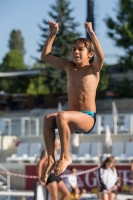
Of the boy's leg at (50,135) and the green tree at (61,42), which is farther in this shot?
the green tree at (61,42)

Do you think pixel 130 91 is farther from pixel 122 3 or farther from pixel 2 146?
pixel 2 146

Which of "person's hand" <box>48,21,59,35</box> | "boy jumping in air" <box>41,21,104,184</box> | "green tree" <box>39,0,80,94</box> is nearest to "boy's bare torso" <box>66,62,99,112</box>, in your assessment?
"boy jumping in air" <box>41,21,104,184</box>

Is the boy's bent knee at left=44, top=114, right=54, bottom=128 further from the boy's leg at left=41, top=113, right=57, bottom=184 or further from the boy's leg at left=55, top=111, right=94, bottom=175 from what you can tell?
the boy's leg at left=55, top=111, right=94, bottom=175

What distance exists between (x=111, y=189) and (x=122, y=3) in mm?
21242

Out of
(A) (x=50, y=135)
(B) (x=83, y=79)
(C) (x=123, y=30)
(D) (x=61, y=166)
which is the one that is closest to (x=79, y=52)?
(B) (x=83, y=79)

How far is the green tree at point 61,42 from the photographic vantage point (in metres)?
44.9

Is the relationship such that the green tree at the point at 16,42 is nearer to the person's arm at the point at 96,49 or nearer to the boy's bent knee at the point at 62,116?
the person's arm at the point at 96,49

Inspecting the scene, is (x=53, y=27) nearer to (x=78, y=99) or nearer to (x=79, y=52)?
(x=79, y=52)

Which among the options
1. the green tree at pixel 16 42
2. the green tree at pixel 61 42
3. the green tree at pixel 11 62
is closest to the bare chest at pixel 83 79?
→ the green tree at pixel 61 42

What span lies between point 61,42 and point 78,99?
3944 centimetres

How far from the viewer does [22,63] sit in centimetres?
7188

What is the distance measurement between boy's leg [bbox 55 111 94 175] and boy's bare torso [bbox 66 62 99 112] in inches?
5.4

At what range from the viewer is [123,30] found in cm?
3222

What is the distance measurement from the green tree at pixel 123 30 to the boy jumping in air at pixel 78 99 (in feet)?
87.5
